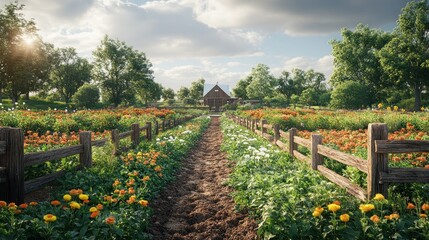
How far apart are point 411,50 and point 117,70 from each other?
1984 inches

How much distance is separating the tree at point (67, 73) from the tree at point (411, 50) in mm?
67318

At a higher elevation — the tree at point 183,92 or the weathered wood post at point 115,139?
the tree at point 183,92

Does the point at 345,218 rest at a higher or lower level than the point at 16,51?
lower

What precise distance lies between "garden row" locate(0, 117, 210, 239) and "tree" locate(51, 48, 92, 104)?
74990 mm

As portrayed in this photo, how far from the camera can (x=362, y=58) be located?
51.5 m

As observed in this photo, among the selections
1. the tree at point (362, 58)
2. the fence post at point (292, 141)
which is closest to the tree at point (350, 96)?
the tree at point (362, 58)

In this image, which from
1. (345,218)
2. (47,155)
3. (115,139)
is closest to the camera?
(345,218)

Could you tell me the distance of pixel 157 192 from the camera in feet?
21.5

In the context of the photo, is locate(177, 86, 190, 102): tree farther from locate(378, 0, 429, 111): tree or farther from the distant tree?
locate(378, 0, 429, 111): tree

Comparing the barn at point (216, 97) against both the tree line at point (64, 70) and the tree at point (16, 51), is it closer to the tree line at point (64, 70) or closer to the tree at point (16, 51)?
the tree line at point (64, 70)

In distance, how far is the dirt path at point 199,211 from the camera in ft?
15.8

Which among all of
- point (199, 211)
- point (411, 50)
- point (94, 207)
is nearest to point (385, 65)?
point (411, 50)

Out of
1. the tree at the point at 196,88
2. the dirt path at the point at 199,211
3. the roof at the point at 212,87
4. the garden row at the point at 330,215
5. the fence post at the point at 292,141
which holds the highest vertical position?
the tree at the point at 196,88

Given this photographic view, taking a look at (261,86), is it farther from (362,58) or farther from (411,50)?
(411,50)
